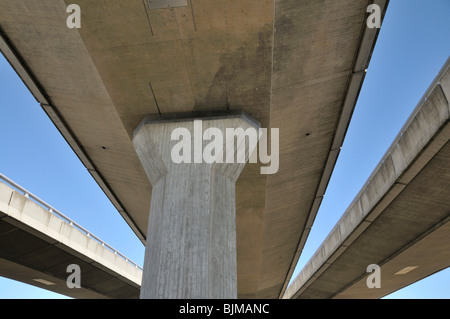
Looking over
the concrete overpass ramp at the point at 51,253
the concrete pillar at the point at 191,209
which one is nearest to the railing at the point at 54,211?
the concrete overpass ramp at the point at 51,253

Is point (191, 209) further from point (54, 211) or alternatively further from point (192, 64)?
point (54, 211)

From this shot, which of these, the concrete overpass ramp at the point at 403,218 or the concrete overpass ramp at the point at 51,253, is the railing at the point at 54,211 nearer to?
the concrete overpass ramp at the point at 51,253

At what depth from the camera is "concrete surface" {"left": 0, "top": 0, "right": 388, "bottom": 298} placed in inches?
275

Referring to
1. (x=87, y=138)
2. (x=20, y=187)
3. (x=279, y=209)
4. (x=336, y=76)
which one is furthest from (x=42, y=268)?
(x=336, y=76)

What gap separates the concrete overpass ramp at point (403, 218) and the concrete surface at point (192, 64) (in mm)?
1742

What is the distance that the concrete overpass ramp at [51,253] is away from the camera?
41.5ft

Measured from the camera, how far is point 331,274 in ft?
70.2

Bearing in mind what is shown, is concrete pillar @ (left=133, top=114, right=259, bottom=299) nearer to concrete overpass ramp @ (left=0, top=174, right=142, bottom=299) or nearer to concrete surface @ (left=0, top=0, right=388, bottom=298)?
concrete surface @ (left=0, top=0, right=388, bottom=298)

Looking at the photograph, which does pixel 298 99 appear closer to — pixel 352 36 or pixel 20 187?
pixel 352 36

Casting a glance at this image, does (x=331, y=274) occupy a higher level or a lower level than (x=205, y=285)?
higher

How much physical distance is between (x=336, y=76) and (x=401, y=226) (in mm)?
8112

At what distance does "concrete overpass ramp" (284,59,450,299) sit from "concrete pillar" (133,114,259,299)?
4175 mm

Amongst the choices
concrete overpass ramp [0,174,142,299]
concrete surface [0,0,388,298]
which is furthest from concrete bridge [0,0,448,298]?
concrete overpass ramp [0,174,142,299]
